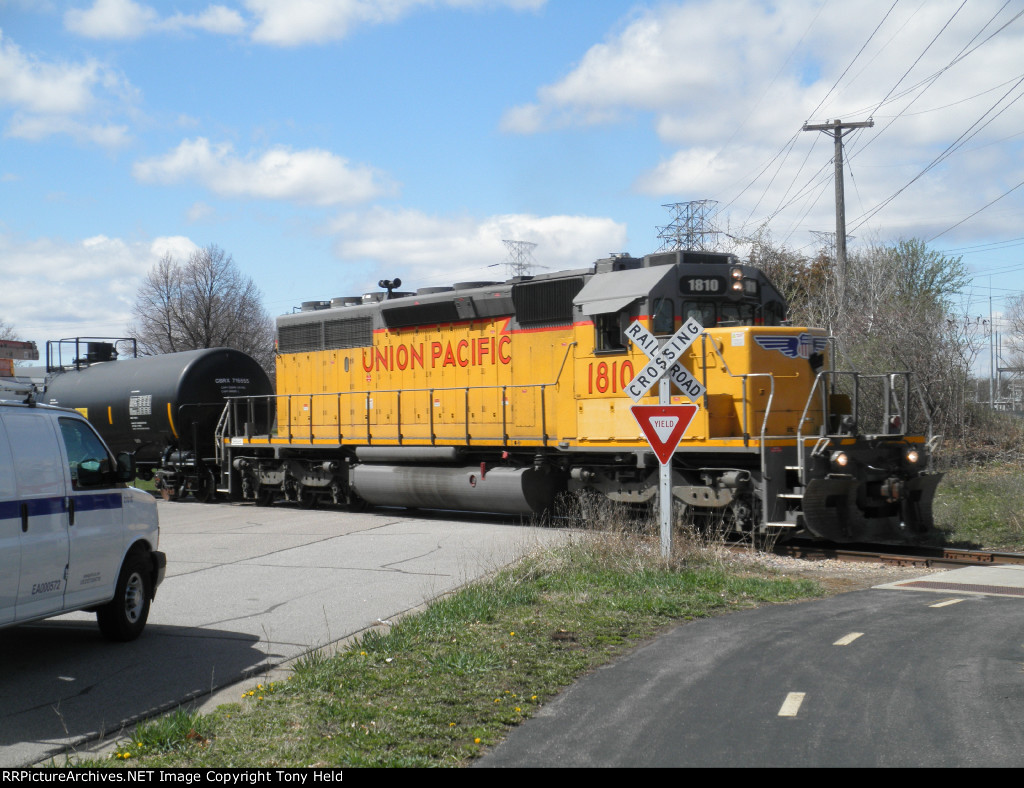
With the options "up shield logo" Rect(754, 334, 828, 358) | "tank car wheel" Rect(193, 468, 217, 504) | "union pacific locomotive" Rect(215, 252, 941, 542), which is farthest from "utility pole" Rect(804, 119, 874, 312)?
"tank car wheel" Rect(193, 468, 217, 504)

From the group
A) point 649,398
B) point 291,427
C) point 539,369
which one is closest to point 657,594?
point 649,398

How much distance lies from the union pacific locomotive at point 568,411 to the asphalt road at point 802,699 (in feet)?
13.9

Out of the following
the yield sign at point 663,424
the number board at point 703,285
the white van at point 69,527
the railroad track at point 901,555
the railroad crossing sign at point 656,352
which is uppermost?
the number board at point 703,285

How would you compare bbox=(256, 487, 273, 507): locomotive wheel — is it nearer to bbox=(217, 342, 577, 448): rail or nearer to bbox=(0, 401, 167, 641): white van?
bbox=(217, 342, 577, 448): rail

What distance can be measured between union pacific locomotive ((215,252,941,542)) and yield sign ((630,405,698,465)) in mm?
2045

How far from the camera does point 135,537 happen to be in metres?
8.23

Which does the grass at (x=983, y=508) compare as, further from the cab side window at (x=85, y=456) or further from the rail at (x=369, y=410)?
the cab side window at (x=85, y=456)

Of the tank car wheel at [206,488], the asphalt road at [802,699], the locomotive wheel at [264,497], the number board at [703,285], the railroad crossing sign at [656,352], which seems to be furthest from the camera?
the tank car wheel at [206,488]

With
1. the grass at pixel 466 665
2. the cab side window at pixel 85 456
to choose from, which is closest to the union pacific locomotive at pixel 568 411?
the grass at pixel 466 665

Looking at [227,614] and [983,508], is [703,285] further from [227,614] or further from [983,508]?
[227,614]

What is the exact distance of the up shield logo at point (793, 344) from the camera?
13094 mm

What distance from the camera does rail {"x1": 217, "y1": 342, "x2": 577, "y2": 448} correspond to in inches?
638
